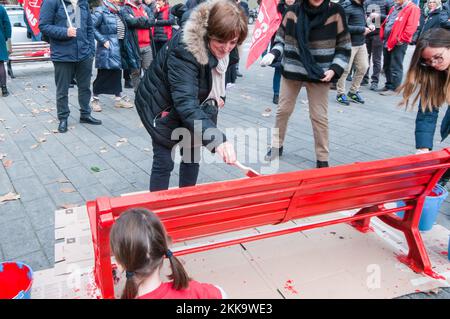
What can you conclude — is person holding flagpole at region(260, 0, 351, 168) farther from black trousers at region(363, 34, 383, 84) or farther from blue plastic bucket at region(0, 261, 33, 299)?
black trousers at region(363, 34, 383, 84)

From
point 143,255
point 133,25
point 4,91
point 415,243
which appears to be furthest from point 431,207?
point 4,91

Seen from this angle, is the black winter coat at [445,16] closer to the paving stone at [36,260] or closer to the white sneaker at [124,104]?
the white sneaker at [124,104]

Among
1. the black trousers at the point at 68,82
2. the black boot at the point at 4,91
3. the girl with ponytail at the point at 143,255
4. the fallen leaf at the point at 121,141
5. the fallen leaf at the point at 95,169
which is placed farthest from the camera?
the black boot at the point at 4,91

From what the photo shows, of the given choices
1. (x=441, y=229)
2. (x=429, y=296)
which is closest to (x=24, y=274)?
(x=429, y=296)

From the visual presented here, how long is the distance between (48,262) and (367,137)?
4.27 metres

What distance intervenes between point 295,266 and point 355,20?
534 cm

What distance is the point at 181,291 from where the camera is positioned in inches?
62.3

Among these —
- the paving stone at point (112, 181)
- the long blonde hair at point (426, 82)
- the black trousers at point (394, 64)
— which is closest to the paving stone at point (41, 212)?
the paving stone at point (112, 181)

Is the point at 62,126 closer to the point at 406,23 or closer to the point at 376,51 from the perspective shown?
the point at 406,23

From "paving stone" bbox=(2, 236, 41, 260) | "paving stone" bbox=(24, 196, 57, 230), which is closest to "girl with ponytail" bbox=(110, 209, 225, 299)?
"paving stone" bbox=(2, 236, 41, 260)

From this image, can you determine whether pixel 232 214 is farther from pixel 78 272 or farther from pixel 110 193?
pixel 110 193

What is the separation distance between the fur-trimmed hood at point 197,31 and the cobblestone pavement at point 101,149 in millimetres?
1718

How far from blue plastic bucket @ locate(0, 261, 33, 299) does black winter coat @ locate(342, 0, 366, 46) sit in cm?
612

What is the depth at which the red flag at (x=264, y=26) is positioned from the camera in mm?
6191
